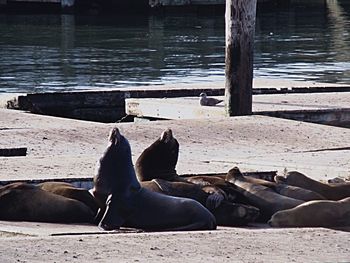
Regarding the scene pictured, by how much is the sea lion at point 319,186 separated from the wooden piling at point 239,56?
447cm

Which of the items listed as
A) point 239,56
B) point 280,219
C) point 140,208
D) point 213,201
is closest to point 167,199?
point 140,208

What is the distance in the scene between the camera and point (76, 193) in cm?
747

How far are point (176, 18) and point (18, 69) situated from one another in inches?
738

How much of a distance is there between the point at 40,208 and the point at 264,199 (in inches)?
58.2

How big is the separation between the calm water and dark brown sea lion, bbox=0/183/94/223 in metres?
13.3

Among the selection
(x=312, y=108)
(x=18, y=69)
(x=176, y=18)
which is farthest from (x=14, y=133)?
(x=176, y=18)

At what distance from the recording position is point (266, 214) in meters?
7.46

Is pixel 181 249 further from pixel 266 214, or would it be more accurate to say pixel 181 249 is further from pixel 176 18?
pixel 176 18

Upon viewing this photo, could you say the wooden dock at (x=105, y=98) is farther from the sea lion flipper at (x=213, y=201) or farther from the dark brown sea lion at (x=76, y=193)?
the sea lion flipper at (x=213, y=201)

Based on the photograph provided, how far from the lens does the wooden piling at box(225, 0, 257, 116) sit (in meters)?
12.3

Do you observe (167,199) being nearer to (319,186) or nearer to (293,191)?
(293,191)

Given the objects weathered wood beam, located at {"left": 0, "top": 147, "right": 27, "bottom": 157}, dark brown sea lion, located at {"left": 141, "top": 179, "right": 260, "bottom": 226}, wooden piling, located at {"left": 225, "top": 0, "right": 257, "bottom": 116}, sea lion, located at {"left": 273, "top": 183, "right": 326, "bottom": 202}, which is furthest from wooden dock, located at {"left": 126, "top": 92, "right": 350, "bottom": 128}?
dark brown sea lion, located at {"left": 141, "top": 179, "right": 260, "bottom": 226}

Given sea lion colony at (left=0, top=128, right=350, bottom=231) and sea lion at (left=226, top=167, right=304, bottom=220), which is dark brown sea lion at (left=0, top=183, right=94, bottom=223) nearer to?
sea lion colony at (left=0, top=128, right=350, bottom=231)

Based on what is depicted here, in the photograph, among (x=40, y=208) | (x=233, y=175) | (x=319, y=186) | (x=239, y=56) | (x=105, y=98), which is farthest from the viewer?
(x=105, y=98)
